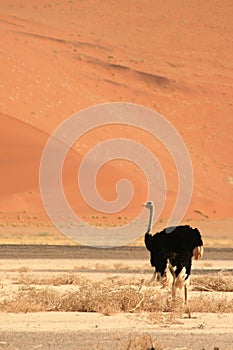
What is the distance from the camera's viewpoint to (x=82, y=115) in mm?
75062

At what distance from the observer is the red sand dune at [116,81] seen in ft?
213

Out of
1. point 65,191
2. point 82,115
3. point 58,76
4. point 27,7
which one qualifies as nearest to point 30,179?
point 65,191

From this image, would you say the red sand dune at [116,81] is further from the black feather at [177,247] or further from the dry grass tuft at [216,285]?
the black feather at [177,247]

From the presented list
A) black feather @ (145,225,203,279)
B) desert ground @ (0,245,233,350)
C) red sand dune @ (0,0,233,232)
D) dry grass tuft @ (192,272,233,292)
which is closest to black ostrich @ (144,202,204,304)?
black feather @ (145,225,203,279)

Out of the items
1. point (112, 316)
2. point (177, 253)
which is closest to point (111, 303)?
point (112, 316)

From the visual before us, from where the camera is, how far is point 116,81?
278ft

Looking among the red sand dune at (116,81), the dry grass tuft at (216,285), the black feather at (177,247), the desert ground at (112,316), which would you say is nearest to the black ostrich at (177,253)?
the black feather at (177,247)

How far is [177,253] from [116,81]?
217ft

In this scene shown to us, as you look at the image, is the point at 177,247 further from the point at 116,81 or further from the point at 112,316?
the point at 116,81

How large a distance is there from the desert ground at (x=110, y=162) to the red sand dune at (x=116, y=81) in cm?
12

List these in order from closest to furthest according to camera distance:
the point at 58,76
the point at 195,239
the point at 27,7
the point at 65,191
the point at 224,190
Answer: the point at 195,239 < the point at 65,191 < the point at 224,190 < the point at 58,76 < the point at 27,7

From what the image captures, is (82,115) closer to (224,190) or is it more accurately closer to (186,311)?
(224,190)

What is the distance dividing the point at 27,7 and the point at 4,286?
3123 inches

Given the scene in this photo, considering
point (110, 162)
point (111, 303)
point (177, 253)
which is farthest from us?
point (110, 162)
